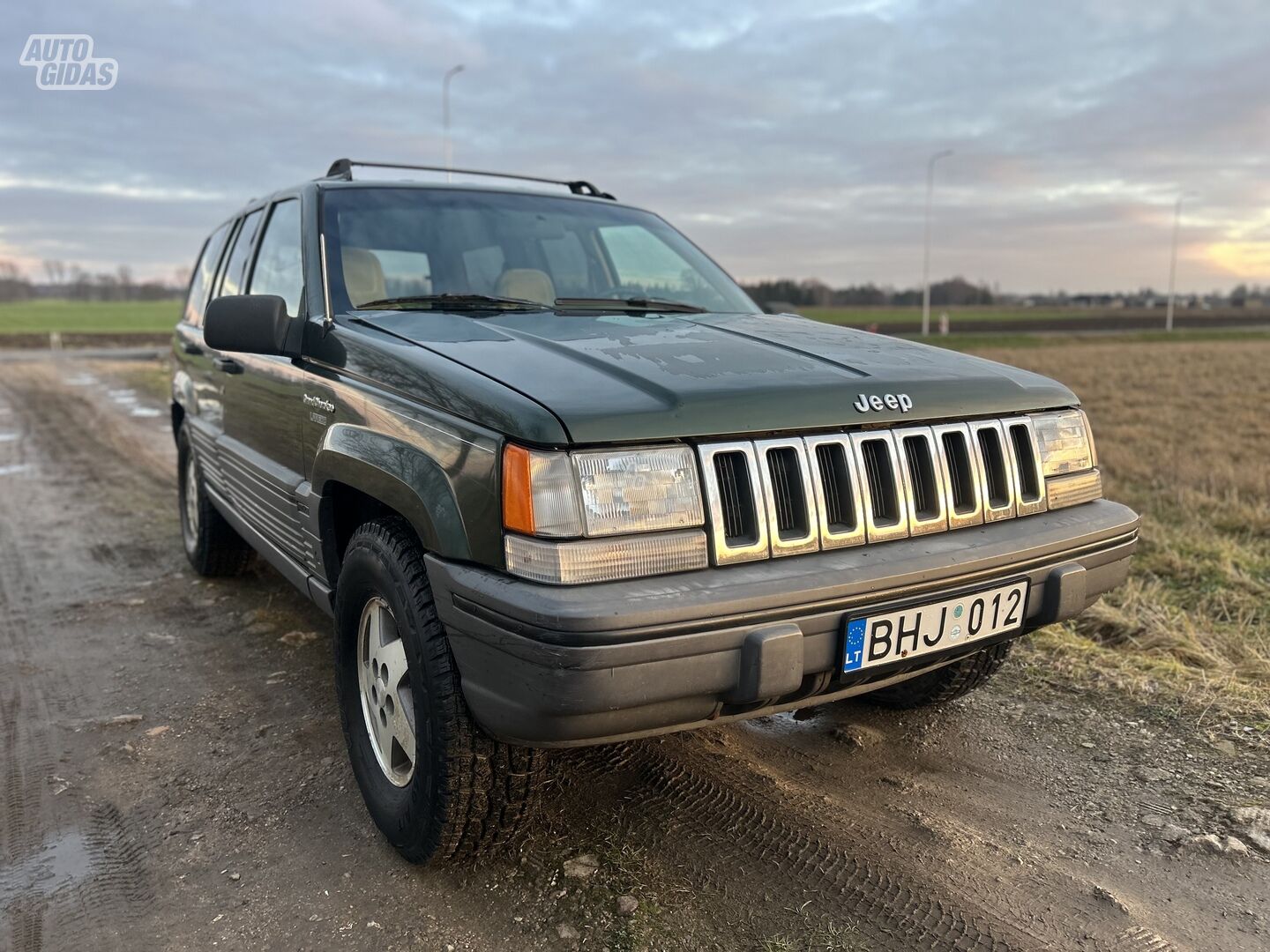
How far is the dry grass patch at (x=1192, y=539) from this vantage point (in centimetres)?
378

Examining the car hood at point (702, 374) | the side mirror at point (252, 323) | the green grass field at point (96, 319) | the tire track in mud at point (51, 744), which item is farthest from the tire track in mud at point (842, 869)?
the green grass field at point (96, 319)

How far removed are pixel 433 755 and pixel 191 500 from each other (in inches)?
141

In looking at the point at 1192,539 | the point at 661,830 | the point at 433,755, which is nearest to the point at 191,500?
the point at 433,755

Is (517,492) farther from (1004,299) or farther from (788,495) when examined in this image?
(1004,299)

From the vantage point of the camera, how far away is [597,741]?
6.45 ft

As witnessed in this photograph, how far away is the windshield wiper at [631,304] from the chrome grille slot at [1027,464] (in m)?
1.25

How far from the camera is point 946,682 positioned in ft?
10.3

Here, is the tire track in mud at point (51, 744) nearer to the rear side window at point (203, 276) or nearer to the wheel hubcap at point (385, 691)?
the wheel hubcap at point (385, 691)

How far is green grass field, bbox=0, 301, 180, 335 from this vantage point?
43.0m

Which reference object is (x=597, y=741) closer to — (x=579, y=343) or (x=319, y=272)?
(x=579, y=343)

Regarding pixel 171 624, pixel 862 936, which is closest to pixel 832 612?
pixel 862 936

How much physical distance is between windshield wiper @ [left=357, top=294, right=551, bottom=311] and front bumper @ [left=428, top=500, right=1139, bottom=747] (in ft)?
3.93

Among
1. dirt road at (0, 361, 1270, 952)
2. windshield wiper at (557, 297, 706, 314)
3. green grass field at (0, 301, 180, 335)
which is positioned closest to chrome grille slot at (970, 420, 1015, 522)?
dirt road at (0, 361, 1270, 952)

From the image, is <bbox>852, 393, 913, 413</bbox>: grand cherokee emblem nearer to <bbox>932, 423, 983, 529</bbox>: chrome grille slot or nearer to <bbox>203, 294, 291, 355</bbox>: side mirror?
<bbox>932, 423, 983, 529</bbox>: chrome grille slot
